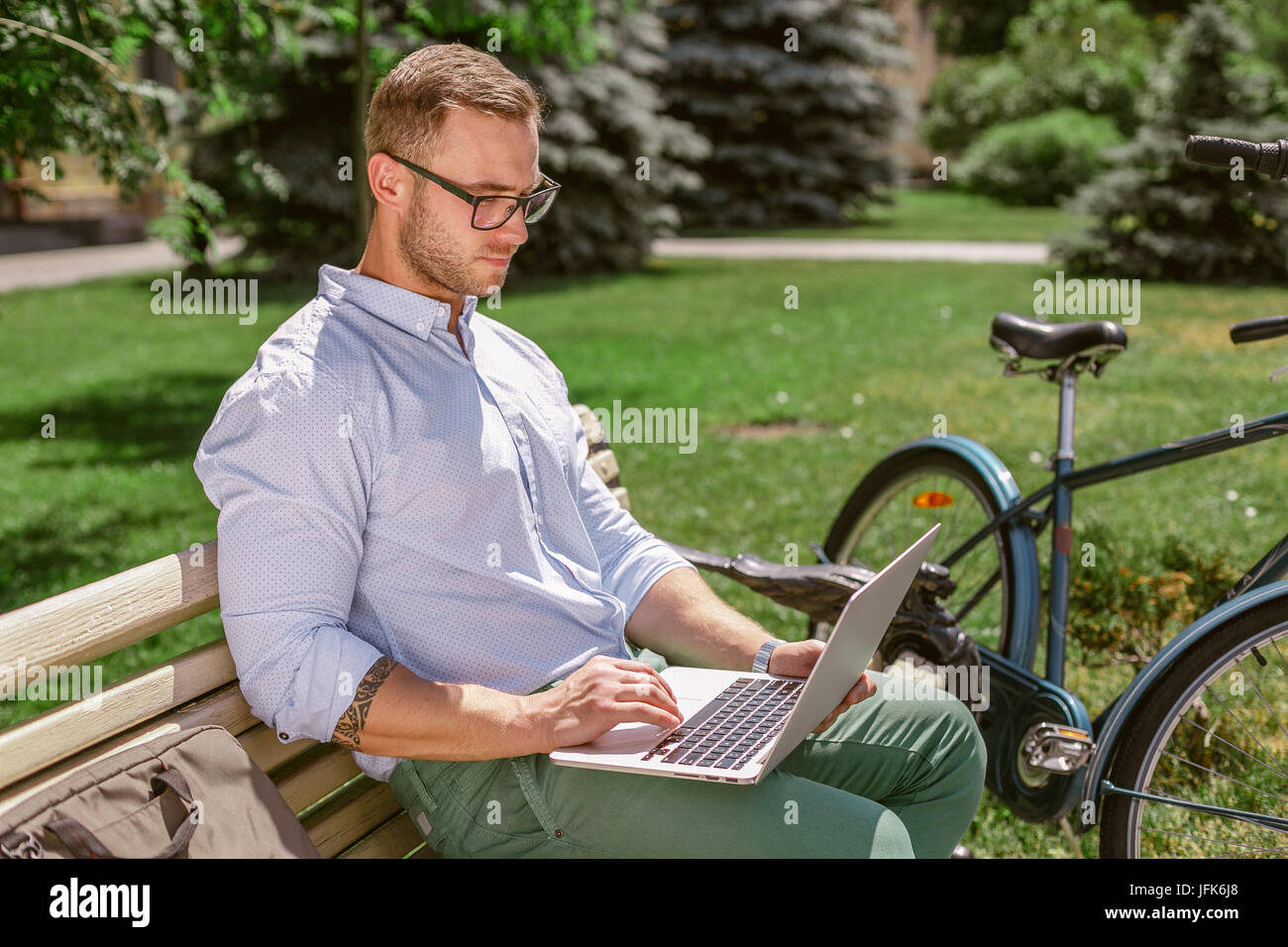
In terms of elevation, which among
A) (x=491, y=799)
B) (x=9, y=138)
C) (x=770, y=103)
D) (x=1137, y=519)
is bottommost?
(x=1137, y=519)

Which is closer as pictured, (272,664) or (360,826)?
(272,664)

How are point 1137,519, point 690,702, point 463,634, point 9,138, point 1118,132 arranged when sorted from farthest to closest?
point 1118,132 → point 1137,519 → point 9,138 → point 690,702 → point 463,634

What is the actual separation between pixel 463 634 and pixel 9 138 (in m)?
2.56

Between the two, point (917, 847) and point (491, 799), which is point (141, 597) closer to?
point (491, 799)

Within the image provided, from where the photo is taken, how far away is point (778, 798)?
1.95 metres

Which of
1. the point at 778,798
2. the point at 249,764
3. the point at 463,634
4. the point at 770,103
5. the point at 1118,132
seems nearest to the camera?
the point at 249,764

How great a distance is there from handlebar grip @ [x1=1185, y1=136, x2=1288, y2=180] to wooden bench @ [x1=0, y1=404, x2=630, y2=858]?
1.95 metres

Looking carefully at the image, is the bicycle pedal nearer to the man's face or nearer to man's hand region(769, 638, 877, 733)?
man's hand region(769, 638, 877, 733)

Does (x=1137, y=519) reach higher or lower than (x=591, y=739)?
lower

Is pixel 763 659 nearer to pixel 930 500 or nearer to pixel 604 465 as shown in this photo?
pixel 604 465

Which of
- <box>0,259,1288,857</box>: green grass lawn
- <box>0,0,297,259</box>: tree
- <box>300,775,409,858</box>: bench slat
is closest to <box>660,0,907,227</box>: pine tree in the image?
<box>0,259,1288,857</box>: green grass lawn

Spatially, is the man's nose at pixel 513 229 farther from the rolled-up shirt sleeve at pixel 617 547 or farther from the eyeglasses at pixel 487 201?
the rolled-up shirt sleeve at pixel 617 547

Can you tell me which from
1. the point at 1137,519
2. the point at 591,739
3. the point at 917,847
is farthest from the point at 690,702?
the point at 1137,519

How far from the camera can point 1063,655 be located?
3.11 meters
